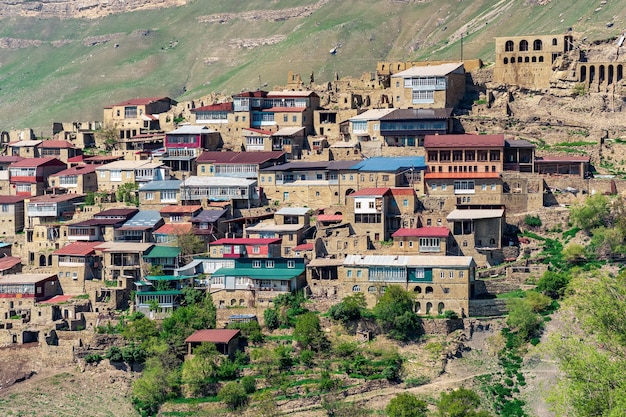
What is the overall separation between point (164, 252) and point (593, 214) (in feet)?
91.3

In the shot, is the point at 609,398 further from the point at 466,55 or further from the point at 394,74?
the point at 466,55

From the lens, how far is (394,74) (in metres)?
103

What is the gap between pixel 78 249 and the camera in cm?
8744

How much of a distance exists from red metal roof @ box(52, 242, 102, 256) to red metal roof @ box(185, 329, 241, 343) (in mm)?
13438

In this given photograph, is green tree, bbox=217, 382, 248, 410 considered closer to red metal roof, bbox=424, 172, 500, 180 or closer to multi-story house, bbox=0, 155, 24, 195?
red metal roof, bbox=424, 172, 500, 180

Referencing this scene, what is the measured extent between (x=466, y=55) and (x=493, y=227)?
74755 millimetres

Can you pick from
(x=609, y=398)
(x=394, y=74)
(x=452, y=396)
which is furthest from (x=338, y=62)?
(x=609, y=398)

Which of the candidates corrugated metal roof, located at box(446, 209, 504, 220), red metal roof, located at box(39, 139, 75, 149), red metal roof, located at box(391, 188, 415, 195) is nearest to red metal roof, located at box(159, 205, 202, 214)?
red metal roof, located at box(391, 188, 415, 195)

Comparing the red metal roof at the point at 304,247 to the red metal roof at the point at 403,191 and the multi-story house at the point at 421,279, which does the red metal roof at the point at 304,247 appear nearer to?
the multi-story house at the point at 421,279

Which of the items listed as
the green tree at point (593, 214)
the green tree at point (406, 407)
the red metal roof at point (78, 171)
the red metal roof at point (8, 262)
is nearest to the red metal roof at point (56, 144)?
the red metal roof at point (78, 171)

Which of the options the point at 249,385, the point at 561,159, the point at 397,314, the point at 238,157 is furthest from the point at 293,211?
the point at 561,159

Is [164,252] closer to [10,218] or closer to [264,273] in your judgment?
[264,273]

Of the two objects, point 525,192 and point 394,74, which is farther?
point 394,74

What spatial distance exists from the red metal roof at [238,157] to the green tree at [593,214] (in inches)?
938
